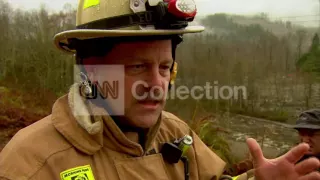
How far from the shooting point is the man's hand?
1.72m

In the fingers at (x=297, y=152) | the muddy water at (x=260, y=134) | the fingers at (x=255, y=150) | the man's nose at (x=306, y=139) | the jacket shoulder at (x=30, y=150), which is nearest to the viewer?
the jacket shoulder at (x=30, y=150)

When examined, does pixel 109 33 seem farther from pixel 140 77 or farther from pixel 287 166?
pixel 287 166

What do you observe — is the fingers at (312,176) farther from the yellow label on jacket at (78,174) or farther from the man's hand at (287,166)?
the yellow label on jacket at (78,174)

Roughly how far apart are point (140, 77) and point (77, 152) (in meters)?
0.44

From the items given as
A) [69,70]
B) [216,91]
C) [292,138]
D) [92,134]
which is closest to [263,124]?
[292,138]

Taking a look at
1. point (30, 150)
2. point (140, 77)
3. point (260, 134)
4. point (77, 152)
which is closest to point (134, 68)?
point (140, 77)

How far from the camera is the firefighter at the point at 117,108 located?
1713 mm

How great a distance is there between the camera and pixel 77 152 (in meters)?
1.73

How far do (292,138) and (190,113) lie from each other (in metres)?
2.01

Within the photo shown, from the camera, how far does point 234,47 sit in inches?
325

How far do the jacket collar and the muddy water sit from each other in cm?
523

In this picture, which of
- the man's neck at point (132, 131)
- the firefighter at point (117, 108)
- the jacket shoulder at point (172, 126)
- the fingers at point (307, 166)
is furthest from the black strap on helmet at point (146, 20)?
the fingers at point (307, 166)

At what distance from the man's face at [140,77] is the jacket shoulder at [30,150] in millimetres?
340

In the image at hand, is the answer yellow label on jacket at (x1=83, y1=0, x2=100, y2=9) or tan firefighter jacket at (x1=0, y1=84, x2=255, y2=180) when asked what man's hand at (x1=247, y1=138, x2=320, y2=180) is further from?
yellow label on jacket at (x1=83, y1=0, x2=100, y2=9)
